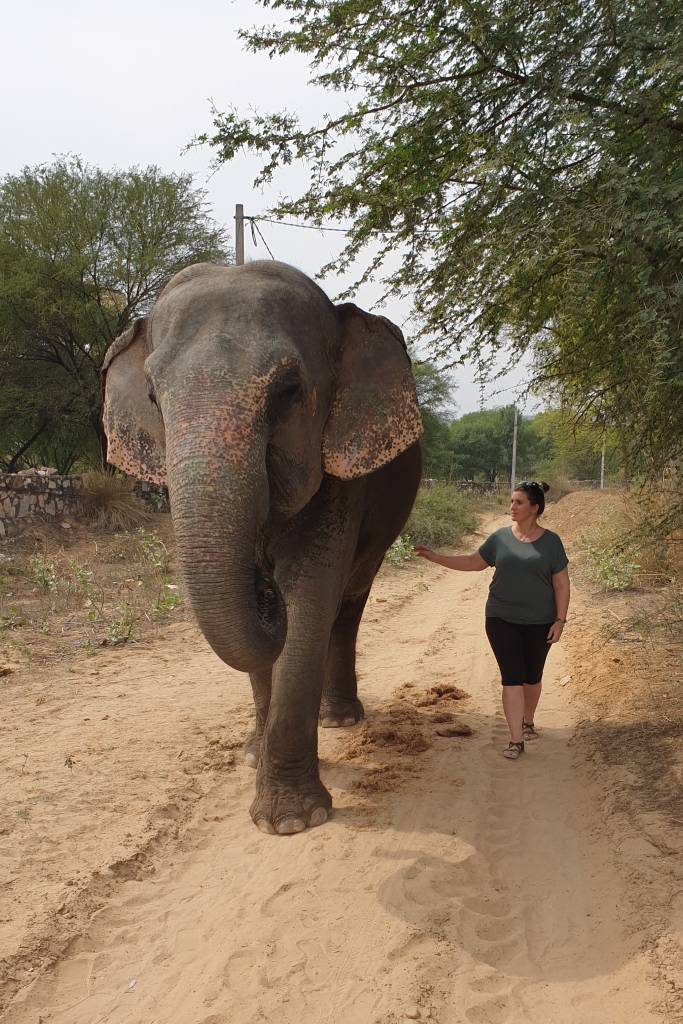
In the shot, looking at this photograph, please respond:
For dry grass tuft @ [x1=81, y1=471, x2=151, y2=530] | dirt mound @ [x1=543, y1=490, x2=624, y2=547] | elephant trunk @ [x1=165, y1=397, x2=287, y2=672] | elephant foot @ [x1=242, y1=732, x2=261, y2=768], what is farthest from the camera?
dirt mound @ [x1=543, y1=490, x2=624, y2=547]

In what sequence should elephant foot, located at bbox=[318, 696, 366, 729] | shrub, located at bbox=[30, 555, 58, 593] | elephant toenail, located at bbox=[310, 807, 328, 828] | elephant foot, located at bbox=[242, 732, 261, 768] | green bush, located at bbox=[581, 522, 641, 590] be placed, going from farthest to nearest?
1. green bush, located at bbox=[581, 522, 641, 590]
2. shrub, located at bbox=[30, 555, 58, 593]
3. elephant foot, located at bbox=[318, 696, 366, 729]
4. elephant foot, located at bbox=[242, 732, 261, 768]
5. elephant toenail, located at bbox=[310, 807, 328, 828]

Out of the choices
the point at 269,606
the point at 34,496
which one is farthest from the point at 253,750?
the point at 34,496

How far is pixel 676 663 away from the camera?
286 inches

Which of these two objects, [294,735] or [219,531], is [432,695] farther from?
[219,531]

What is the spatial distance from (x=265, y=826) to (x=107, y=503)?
12.8 metres

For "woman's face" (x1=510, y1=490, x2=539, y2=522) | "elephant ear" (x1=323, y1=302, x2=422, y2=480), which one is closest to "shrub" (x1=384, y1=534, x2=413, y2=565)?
"woman's face" (x1=510, y1=490, x2=539, y2=522)

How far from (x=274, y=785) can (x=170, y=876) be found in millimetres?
717

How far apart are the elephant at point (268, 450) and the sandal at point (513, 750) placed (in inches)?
61.0

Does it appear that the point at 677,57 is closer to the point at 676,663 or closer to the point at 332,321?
the point at 332,321

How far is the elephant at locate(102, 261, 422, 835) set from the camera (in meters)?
3.38

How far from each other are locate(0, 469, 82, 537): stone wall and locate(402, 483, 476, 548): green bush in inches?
284

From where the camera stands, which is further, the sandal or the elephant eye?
the sandal

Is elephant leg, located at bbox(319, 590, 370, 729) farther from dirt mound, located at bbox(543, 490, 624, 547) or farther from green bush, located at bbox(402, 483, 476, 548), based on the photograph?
dirt mound, located at bbox(543, 490, 624, 547)

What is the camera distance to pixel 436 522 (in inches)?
820
